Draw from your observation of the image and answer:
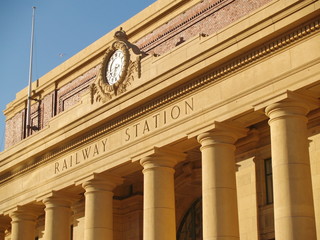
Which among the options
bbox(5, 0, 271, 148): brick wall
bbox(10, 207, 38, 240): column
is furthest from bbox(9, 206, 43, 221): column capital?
bbox(5, 0, 271, 148): brick wall

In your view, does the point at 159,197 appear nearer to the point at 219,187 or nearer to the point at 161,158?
the point at 161,158

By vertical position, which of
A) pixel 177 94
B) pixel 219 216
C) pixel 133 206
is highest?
pixel 177 94

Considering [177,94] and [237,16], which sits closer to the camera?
[177,94]

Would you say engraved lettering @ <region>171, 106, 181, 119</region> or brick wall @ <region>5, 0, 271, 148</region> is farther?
brick wall @ <region>5, 0, 271, 148</region>

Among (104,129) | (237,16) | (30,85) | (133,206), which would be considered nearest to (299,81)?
(237,16)

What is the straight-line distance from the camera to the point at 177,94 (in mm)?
33281

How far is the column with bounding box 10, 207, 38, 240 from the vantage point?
141 feet

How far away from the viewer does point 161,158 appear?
34156 mm

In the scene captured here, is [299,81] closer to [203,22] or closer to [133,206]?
[203,22]

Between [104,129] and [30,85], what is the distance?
659 inches

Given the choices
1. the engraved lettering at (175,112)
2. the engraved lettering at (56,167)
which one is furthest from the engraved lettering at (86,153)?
the engraved lettering at (175,112)

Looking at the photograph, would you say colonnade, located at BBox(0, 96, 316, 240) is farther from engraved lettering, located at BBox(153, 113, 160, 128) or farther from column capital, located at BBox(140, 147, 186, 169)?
engraved lettering, located at BBox(153, 113, 160, 128)

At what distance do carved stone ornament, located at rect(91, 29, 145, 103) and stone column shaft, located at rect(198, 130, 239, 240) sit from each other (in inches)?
244

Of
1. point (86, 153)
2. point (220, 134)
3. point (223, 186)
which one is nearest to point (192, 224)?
point (86, 153)
